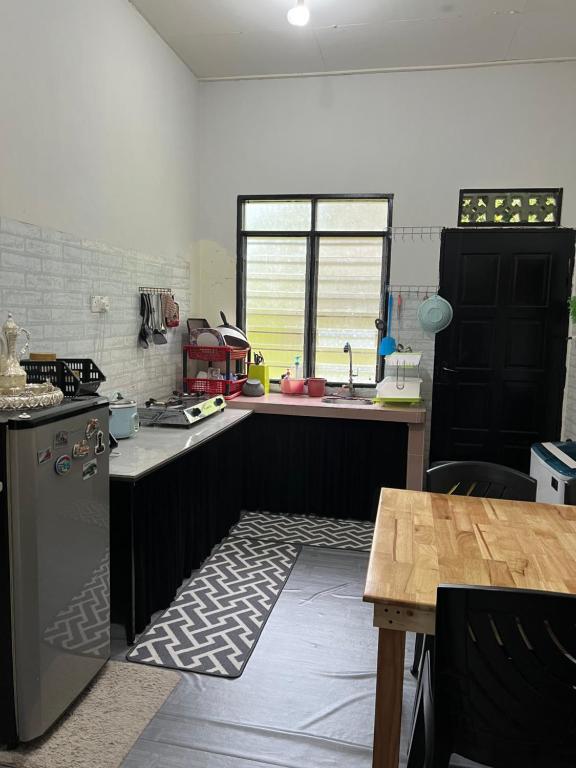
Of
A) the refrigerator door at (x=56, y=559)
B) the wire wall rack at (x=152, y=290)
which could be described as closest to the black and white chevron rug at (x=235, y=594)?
the refrigerator door at (x=56, y=559)

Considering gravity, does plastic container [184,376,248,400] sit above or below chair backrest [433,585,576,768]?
above

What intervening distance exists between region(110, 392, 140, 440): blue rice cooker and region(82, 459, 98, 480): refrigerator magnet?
777 mm

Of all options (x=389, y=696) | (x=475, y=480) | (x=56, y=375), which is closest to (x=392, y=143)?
(x=475, y=480)

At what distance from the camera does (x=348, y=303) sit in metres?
4.44

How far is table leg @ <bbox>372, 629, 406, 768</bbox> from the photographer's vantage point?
1.51 m

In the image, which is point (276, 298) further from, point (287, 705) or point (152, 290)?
point (287, 705)

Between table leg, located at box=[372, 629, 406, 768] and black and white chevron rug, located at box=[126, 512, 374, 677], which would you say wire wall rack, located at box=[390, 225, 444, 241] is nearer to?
black and white chevron rug, located at box=[126, 512, 374, 677]

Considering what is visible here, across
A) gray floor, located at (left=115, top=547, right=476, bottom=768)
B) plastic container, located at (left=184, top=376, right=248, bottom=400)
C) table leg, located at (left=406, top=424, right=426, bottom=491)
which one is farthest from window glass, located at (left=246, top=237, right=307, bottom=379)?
gray floor, located at (left=115, top=547, right=476, bottom=768)

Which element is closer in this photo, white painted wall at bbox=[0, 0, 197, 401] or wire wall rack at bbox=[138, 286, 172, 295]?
white painted wall at bbox=[0, 0, 197, 401]

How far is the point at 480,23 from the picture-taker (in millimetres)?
3484

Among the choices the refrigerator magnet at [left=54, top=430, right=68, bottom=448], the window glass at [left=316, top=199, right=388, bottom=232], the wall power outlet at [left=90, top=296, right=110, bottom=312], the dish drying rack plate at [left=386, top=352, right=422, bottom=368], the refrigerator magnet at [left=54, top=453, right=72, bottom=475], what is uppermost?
the window glass at [left=316, top=199, right=388, bottom=232]

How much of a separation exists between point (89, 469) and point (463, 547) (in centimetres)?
129

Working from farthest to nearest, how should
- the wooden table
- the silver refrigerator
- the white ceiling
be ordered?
the white ceiling < the silver refrigerator < the wooden table

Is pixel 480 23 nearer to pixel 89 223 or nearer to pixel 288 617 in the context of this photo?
pixel 89 223
